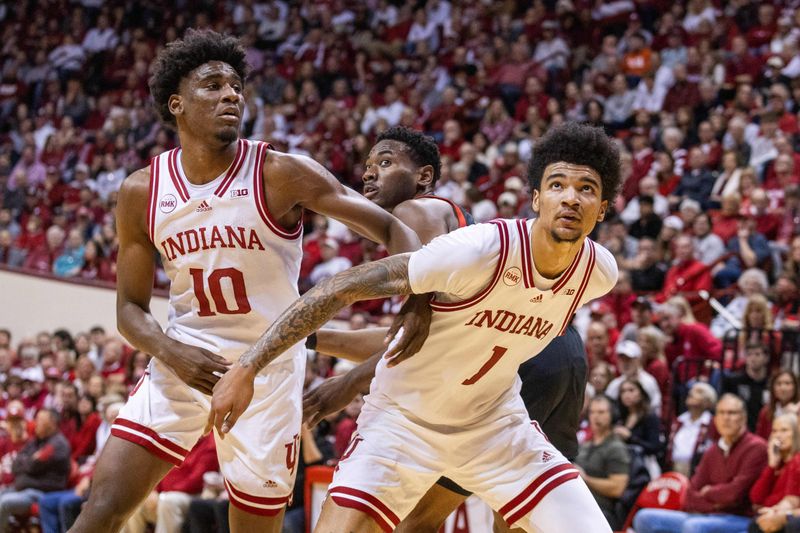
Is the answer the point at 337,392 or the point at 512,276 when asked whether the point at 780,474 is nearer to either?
the point at 337,392

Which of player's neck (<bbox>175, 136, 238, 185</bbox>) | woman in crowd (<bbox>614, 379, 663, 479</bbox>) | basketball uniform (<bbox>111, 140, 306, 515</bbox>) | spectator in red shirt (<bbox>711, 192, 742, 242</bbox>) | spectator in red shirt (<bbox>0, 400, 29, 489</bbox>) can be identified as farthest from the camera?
spectator in red shirt (<bbox>0, 400, 29, 489</bbox>)

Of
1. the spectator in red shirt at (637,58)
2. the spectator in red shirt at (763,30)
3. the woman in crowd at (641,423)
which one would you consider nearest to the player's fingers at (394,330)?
the woman in crowd at (641,423)

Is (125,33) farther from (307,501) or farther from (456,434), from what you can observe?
(456,434)

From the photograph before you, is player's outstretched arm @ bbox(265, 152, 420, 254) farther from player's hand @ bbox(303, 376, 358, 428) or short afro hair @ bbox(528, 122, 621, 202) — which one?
player's hand @ bbox(303, 376, 358, 428)

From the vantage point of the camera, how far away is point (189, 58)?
497 centimetres

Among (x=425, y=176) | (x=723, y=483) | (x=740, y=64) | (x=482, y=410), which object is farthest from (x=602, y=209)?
(x=740, y=64)

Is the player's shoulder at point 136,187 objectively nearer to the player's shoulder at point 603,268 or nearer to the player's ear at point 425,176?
the player's ear at point 425,176

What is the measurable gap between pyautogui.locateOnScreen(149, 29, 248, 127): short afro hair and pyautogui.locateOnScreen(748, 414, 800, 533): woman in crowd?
14.8 feet

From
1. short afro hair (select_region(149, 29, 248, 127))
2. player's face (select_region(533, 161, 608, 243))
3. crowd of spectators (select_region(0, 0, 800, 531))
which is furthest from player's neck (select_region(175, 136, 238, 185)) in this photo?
crowd of spectators (select_region(0, 0, 800, 531))

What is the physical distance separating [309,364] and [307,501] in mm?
2220

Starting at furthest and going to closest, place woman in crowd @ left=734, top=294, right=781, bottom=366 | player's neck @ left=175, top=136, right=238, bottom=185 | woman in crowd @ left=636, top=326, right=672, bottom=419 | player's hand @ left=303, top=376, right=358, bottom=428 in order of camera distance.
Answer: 1. woman in crowd @ left=636, top=326, right=672, bottom=419
2. woman in crowd @ left=734, top=294, right=781, bottom=366
3. player's hand @ left=303, top=376, right=358, bottom=428
4. player's neck @ left=175, top=136, right=238, bottom=185

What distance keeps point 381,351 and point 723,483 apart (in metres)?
4.06

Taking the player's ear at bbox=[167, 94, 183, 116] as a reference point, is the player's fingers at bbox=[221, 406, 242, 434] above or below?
below

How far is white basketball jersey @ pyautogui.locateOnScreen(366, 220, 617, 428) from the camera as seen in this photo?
13.8 feet
